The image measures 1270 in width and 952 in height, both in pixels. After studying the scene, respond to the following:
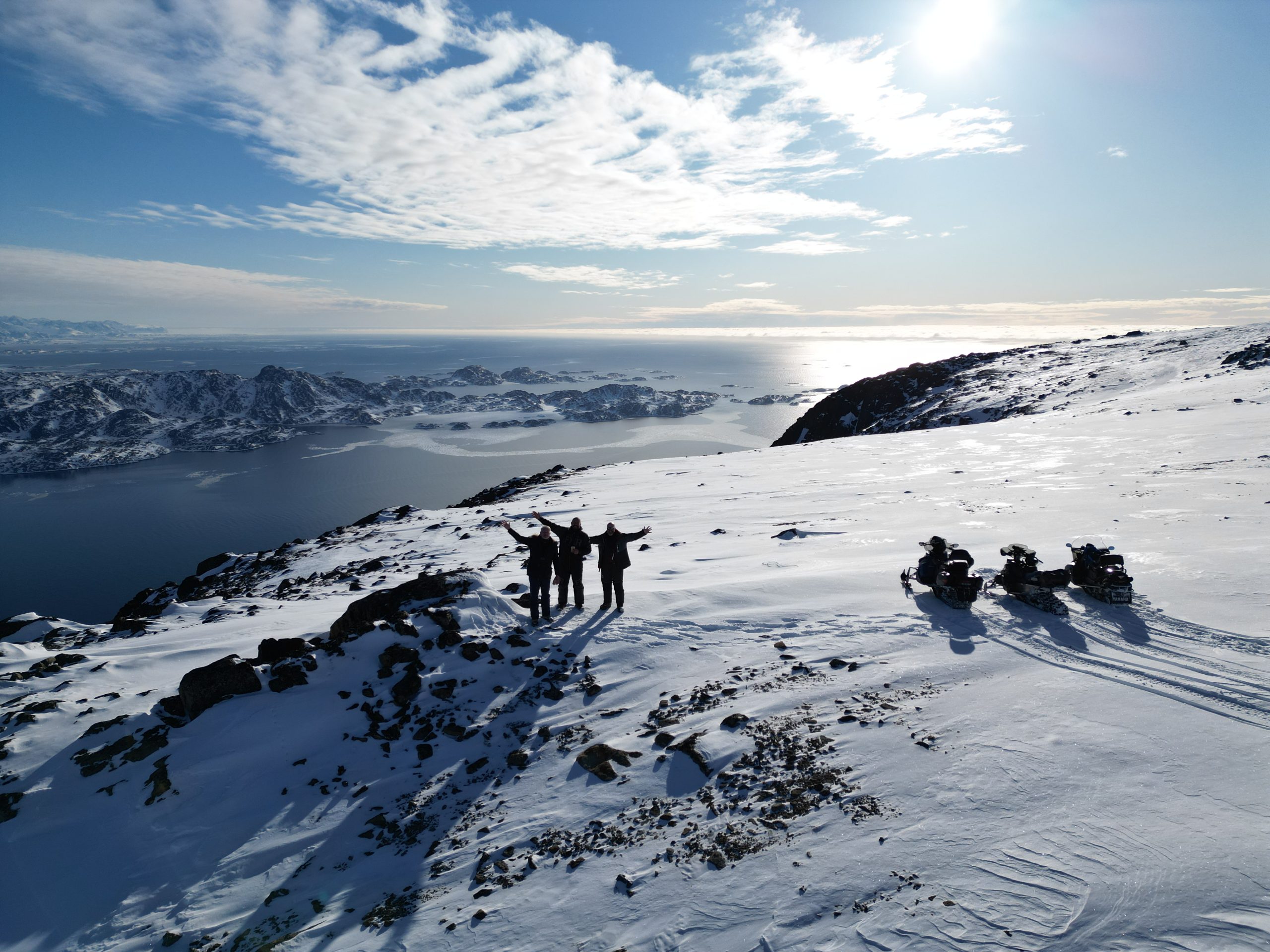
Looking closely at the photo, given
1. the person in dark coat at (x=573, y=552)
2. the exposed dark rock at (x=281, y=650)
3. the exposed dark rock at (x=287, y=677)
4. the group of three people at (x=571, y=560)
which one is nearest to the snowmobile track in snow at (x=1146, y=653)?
the group of three people at (x=571, y=560)

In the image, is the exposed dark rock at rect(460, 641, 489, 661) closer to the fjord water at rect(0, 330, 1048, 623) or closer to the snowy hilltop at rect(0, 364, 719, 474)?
the fjord water at rect(0, 330, 1048, 623)

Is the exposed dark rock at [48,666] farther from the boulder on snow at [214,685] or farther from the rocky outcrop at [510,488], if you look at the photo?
the rocky outcrop at [510,488]

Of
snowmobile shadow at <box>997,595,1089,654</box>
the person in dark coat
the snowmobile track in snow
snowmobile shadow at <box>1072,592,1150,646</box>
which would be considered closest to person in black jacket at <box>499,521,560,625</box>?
the person in dark coat

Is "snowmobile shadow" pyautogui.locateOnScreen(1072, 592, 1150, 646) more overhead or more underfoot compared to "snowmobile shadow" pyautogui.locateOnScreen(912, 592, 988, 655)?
more overhead

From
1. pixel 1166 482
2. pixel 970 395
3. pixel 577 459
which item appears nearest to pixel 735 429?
pixel 577 459

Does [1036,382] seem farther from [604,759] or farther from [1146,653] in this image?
[604,759]

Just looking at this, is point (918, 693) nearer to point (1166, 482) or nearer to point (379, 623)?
point (379, 623)
